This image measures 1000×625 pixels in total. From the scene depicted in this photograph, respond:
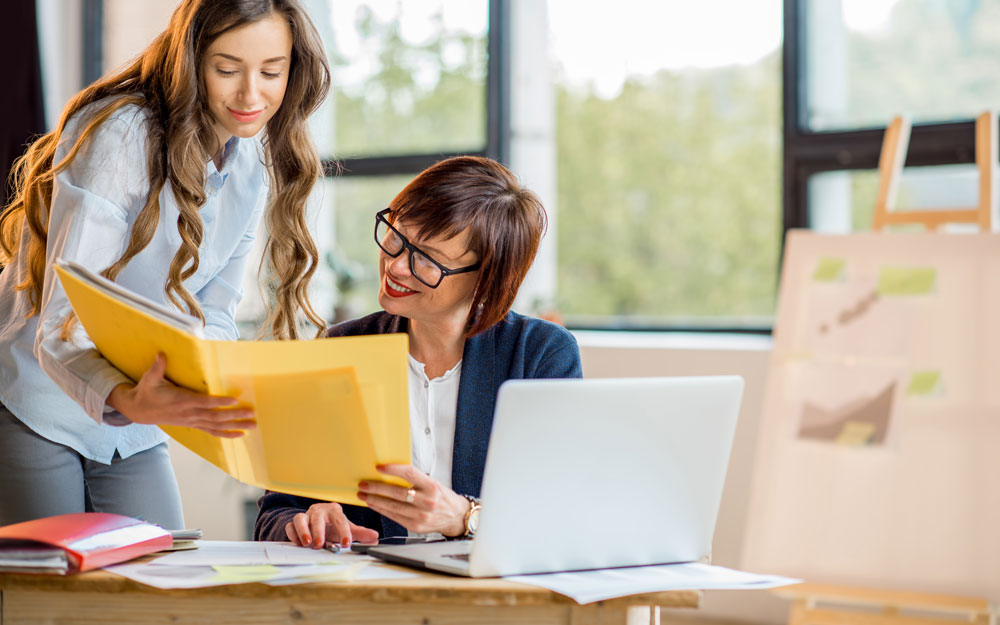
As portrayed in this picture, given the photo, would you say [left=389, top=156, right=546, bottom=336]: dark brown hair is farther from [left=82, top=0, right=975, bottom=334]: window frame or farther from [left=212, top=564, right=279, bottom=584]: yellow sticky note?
[left=82, top=0, right=975, bottom=334]: window frame

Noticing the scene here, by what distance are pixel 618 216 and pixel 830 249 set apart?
2925mm

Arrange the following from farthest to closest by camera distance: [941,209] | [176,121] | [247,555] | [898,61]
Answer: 1. [898,61]
2. [941,209]
3. [176,121]
4. [247,555]

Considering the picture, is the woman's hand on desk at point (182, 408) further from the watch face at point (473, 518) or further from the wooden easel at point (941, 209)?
the wooden easel at point (941, 209)

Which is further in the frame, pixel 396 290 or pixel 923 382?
pixel 923 382

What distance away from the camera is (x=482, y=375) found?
5.05 feet

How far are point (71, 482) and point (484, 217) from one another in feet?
2.29

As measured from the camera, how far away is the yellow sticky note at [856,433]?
2268 millimetres

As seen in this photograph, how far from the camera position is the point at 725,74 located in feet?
14.0

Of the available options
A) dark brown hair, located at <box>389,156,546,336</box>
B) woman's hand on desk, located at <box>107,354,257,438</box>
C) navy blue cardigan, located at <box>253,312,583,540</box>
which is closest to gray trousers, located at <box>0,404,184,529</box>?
navy blue cardigan, located at <box>253,312,583,540</box>

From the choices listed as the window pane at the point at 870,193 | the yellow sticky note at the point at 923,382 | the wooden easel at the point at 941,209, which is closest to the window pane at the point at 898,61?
the window pane at the point at 870,193

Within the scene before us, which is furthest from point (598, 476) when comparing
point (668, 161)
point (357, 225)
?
point (668, 161)

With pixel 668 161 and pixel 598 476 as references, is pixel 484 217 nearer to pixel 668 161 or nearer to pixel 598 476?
pixel 598 476

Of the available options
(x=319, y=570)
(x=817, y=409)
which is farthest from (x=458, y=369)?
(x=817, y=409)

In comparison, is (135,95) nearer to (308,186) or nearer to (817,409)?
(308,186)
